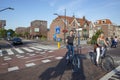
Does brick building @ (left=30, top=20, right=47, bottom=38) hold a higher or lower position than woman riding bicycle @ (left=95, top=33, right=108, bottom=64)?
higher

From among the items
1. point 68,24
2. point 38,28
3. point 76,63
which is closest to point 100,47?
point 76,63

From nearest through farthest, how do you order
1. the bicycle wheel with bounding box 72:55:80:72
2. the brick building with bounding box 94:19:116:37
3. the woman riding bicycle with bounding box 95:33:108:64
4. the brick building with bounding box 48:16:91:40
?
the bicycle wheel with bounding box 72:55:80:72
the woman riding bicycle with bounding box 95:33:108:64
the brick building with bounding box 48:16:91:40
the brick building with bounding box 94:19:116:37

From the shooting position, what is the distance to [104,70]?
317 inches

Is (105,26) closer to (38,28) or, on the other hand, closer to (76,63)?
(38,28)

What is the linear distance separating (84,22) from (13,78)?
211 feet

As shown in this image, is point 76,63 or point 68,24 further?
point 68,24

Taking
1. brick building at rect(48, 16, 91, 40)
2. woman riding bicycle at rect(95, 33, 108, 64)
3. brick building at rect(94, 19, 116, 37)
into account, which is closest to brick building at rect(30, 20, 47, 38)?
brick building at rect(48, 16, 91, 40)

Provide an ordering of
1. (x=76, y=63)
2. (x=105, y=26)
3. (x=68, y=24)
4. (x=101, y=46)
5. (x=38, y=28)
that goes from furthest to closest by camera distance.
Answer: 1. (x=38, y=28)
2. (x=105, y=26)
3. (x=68, y=24)
4. (x=101, y=46)
5. (x=76, y=63)

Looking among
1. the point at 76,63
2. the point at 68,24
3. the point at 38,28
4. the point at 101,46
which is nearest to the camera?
the point at 76,63

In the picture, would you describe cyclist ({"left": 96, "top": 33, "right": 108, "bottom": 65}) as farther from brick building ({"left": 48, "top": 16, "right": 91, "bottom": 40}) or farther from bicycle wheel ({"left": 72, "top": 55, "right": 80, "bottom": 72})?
brick building ({"left": 48, "top": 16, "right": 91, "bottom": 40})

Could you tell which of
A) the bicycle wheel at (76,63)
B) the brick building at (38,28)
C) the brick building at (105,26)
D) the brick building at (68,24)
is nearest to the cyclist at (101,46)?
the bicycle wheel at (76,63)

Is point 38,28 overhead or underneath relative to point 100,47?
overhead

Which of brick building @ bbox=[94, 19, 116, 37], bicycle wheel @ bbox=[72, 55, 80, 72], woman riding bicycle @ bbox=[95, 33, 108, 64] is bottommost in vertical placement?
bicycle wheel @ bbox=[72, 55, 80, 72]

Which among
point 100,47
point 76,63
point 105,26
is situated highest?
point 105,26
